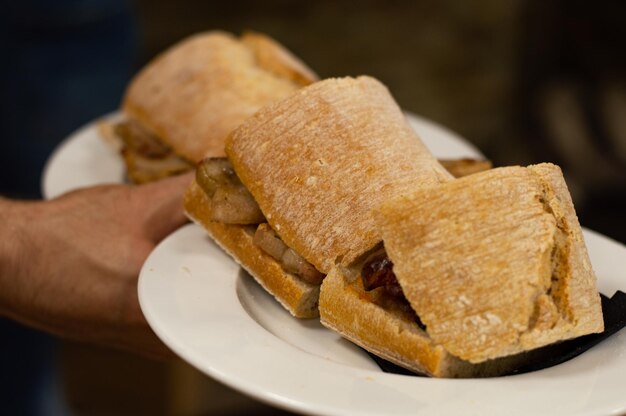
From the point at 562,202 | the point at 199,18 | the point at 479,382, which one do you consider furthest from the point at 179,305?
the point at 199,18

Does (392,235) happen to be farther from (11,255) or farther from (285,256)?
(11,255)

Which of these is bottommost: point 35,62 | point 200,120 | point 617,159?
point 617,159

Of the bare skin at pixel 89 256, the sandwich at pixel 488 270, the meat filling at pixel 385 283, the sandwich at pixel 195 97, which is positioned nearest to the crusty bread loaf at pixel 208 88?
the sandwich at pixel 195 97

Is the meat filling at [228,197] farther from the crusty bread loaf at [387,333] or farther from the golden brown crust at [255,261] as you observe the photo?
the crusty bread loaf at [387,333]

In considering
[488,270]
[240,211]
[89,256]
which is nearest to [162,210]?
[89,256]

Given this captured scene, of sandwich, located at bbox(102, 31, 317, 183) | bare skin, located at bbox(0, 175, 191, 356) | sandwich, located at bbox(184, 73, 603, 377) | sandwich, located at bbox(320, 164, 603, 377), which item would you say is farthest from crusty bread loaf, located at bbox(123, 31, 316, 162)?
sandwich, located at bbox(320, 164, 603, 377)

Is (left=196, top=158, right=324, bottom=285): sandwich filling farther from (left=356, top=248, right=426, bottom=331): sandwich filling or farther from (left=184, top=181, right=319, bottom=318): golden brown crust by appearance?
(left=356, top=248, right=426, bottom=331): sandwich filling

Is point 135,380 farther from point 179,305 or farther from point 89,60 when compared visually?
point 179,305

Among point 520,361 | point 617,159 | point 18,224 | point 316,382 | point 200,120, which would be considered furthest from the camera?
point 617,159
